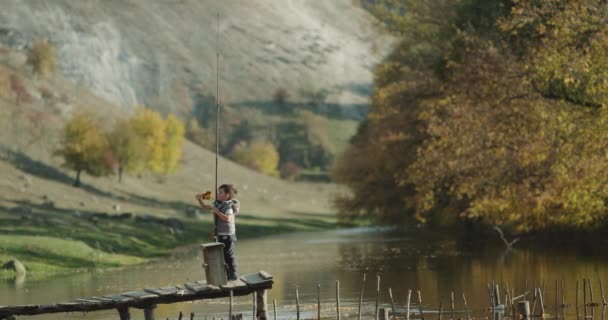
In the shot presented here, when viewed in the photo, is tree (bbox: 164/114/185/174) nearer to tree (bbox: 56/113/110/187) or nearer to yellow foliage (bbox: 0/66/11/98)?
yellow foliage (bbox: 0/66/11/98)

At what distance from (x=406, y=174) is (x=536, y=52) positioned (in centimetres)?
2190

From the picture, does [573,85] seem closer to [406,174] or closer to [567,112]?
[567,112]

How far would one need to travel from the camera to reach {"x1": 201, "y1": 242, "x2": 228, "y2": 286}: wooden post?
3164cm

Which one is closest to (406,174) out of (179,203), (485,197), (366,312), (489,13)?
(489,13)

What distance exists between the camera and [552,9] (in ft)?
166

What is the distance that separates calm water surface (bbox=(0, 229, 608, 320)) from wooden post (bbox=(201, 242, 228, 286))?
6.55 metres

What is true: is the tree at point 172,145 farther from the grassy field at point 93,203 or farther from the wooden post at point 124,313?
the wooden post at point 124,313

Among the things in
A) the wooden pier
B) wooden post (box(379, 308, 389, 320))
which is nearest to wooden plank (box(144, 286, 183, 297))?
the wooden pier

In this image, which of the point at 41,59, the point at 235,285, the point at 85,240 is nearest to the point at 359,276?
the point at 235,285

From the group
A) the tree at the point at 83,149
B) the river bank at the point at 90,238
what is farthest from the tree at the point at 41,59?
the river bank at the point at 90,238

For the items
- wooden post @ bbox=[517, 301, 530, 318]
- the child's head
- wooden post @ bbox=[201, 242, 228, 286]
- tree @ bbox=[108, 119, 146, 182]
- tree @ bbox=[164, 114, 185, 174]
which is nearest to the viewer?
wooden post @ bbox=[201, 242, 228, 286]

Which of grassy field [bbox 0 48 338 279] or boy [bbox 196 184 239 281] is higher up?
grassy field [bbox 0 48 338 279]

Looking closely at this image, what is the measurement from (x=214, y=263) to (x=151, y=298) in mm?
1944

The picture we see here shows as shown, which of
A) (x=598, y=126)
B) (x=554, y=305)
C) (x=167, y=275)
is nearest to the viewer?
(x=554, y=305)
